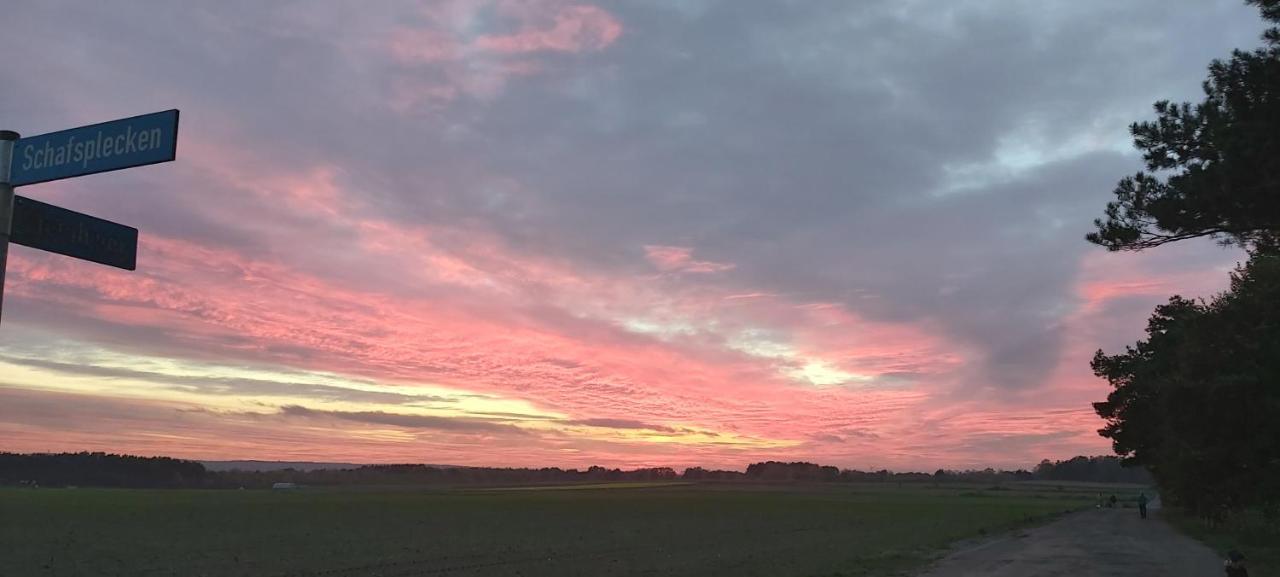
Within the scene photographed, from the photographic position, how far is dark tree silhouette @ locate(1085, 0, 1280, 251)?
41.9 feet

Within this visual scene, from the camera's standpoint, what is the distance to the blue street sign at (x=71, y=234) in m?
6.57

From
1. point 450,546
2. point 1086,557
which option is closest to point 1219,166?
point 1086,557

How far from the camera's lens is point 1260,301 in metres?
27.6

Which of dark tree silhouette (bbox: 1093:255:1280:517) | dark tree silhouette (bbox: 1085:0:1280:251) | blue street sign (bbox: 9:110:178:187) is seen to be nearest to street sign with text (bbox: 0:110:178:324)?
blue street sign (bbox: 9:110:178:187)

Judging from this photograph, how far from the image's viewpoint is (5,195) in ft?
21.6

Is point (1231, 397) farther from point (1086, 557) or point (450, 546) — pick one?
point (450, 546)

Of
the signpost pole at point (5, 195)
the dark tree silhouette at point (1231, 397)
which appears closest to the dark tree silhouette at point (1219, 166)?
the dark tree silhouette at point (1231, 397)

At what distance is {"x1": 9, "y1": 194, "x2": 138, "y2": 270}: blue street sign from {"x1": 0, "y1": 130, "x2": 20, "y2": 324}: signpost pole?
5cm

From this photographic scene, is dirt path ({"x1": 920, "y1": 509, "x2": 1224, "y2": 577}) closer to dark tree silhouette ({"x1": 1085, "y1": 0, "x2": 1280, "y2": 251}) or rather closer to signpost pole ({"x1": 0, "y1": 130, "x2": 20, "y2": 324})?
dark tree silhouette ({"x1": 1085, "y1": 0, "x2": 1280, "y2": 251})

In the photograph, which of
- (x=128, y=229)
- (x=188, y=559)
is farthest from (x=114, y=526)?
(x=128, y=229)

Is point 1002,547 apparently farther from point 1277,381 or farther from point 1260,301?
point 1260,301

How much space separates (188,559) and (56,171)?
3514cm

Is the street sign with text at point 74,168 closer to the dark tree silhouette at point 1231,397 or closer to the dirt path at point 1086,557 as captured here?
the dirt path at point 1086,557

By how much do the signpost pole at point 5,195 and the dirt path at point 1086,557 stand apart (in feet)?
79.6
